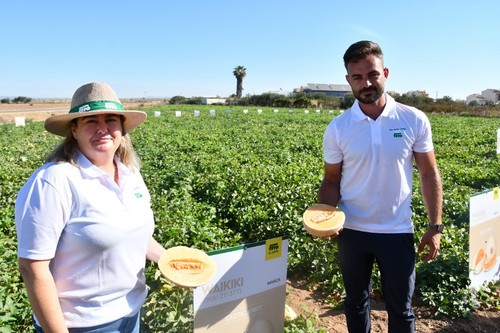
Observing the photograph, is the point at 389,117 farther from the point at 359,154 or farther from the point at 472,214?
the point at 472,214

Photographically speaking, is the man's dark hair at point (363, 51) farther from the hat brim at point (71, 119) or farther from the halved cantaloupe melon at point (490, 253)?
the halved cantaloupe melon at point (490, 253)

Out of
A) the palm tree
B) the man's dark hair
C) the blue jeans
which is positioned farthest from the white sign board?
the palm tree

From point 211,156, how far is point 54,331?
29.1 feet

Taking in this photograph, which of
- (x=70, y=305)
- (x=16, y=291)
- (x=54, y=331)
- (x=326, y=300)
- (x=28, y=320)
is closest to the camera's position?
(x=54, y=331)

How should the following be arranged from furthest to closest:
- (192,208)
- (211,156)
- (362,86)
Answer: (211,156) → (192,208) → (362,86)

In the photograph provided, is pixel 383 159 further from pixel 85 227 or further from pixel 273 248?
pixel 85 227

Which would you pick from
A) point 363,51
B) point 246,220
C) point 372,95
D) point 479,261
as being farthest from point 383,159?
point 246,220

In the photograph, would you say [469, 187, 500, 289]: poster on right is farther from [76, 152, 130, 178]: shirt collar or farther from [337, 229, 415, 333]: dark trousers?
[76, 152, 130, 178]: shirt collar

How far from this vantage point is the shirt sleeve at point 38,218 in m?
1.62

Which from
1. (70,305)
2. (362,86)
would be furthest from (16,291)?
(362,86)

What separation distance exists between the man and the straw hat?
1.50 meters

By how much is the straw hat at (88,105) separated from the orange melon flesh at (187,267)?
2.73ft

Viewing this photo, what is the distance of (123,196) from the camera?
6.34 feet

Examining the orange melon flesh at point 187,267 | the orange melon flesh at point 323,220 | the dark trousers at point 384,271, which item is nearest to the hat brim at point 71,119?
the orange melon flesh at point 187,267
